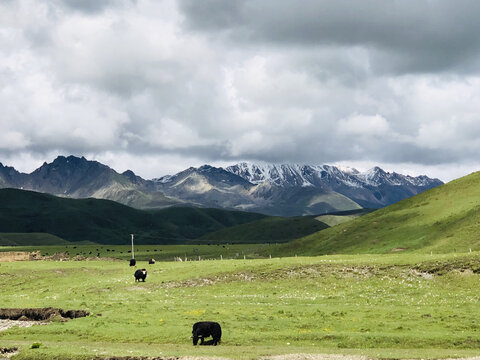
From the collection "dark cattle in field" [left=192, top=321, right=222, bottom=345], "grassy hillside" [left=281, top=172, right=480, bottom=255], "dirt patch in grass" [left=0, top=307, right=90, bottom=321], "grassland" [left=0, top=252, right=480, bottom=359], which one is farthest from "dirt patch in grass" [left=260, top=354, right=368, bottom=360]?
"grassy hillside" [left=281, top=172, right=480, bottom=255]

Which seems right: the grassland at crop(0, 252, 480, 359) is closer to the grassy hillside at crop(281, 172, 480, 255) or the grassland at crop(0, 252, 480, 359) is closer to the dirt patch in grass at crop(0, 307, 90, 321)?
the dirt patch in grass at crop(0, 307, 90, 321)

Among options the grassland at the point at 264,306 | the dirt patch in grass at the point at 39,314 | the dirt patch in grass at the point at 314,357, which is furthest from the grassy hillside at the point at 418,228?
the dirt patch in grass at the point at 314,357

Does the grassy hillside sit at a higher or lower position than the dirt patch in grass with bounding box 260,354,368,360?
higher

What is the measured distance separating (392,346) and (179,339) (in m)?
15.4

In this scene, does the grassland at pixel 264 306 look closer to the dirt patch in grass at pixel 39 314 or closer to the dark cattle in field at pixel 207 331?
the dark cattle in field at pixel 207 331

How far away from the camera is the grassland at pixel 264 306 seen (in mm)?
36125

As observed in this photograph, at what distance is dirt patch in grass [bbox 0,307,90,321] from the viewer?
1938 inches

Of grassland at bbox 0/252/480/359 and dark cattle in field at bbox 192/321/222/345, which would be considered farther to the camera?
dark cattle in field at bbox 192/321/222/345

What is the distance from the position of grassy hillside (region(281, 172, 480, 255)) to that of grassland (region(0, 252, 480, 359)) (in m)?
41.1

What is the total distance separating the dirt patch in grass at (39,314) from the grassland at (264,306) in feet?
6.06

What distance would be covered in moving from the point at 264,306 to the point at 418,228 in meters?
90.1

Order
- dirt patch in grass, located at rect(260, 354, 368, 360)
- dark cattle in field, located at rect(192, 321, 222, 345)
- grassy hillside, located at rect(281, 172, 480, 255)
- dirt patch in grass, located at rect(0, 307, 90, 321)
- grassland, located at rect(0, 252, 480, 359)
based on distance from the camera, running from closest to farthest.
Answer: dirt patch in grass, located at rect(260, 354, 368, 360)
grassland, located at rect(0, 252, 480, 359)
dark cattle in field, located at rect(192, 321, 222, 345)
dirt patch in grass, located at rect(0, 307, 90, 321)
grassy hillside, located at rect(281, 172, 480, 255)

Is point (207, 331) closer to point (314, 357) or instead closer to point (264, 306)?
point (314, 357)

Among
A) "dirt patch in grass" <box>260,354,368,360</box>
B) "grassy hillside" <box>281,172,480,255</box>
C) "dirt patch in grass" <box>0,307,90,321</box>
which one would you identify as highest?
"grassy hillside" <box>281,172,480,255</box>
